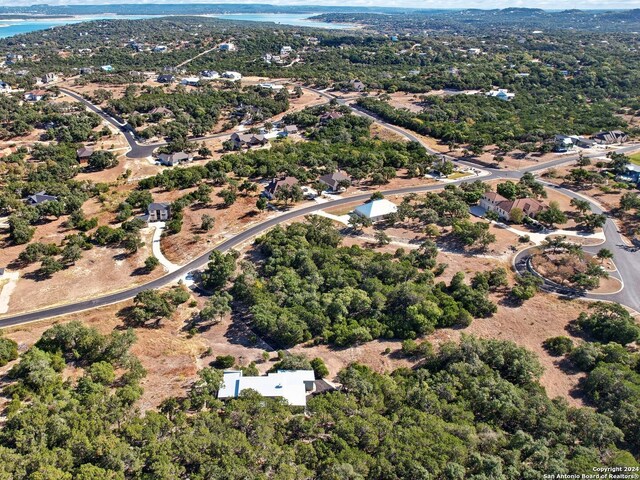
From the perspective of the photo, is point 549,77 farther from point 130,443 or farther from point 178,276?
point 130,443

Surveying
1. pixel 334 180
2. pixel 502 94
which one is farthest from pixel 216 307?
pixel 502 94

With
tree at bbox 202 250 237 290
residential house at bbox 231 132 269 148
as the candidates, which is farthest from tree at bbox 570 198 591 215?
residential house at bbox 231 132 269 148

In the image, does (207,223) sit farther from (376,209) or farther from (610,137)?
(610,137)

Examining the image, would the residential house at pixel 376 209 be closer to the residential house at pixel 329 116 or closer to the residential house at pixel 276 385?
the residential house at pixel 276 385

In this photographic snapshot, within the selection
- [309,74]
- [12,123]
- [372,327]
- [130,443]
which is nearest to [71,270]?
[130,443]

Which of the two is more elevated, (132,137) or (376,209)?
(132,137)

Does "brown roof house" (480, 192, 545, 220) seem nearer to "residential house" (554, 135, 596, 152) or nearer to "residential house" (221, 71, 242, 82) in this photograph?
"residential house" (554, 135, 596, 152)
